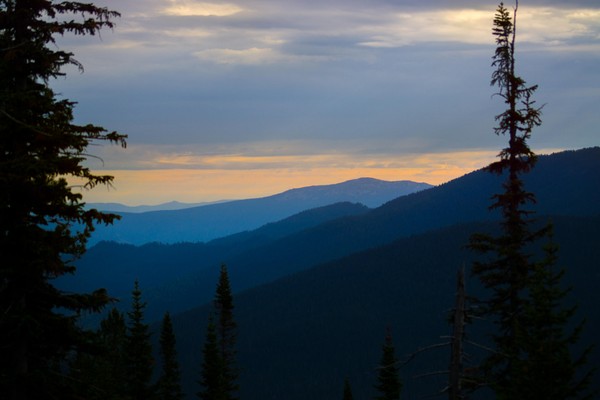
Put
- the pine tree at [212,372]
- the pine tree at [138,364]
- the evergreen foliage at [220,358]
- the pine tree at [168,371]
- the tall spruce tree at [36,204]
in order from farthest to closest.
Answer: the pine tree at [168,371]
the evergreen foliage at [220,358]
the pine tree at [212,372]
the pine tree at [138,364]
the tall spruce tree at [36,204]

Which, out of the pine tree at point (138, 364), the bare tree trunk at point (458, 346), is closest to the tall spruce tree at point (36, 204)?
the bare tree trunk at point (458, 346)

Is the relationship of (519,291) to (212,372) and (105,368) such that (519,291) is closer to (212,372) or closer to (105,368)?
(212,372)

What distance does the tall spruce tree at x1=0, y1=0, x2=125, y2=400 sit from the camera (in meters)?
15.5

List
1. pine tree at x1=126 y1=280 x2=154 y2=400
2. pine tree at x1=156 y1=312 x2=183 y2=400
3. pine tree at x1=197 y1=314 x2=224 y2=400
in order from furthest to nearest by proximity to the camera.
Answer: pine tree at x1=156 y1=312 x2=183 y2=400 → pine tree at x1=197 y1=314 x2=224 y2=400 → pine tree at x1=126 y1=280 x2=154 y2=400

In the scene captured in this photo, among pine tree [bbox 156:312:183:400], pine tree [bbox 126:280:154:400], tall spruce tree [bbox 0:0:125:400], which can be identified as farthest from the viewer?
pine tree [bbox 156:312:183:400]

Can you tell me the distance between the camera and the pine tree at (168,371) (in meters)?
49.7

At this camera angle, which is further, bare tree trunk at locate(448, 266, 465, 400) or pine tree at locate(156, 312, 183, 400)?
pine tree at locate(156, 312, 183, 400)

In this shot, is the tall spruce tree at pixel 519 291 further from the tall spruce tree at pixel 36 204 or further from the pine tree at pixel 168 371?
the pine tree at pixel 168 371

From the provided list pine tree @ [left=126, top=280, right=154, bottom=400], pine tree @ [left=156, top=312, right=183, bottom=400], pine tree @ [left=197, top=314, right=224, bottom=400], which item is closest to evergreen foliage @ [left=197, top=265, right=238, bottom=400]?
pine tree @ [left=197, top=314, right=224, bottom=400]

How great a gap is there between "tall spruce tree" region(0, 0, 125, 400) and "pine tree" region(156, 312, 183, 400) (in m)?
33.0

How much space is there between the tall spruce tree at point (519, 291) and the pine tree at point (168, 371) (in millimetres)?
29563

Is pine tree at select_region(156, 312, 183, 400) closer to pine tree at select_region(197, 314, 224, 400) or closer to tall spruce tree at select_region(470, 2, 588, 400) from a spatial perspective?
pine tree at select_region(197, 314, 224, 400)

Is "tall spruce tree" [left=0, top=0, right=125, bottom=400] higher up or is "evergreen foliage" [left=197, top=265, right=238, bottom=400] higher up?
"tall spruce tree" [left=0, top=0, right=125, bottom=400]

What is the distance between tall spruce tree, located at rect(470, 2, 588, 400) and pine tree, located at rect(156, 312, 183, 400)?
29563mm
